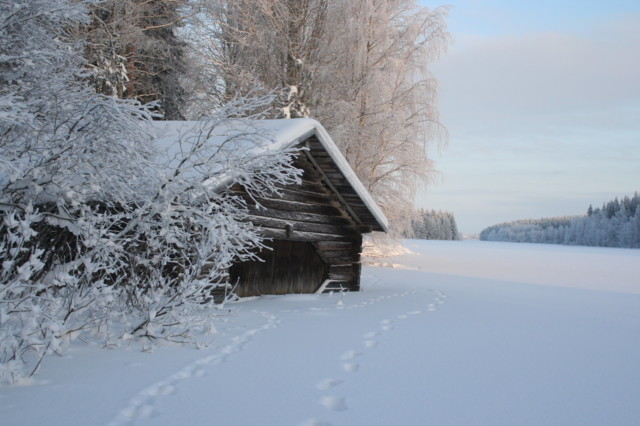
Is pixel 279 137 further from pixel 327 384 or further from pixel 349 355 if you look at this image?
pixel 327 384

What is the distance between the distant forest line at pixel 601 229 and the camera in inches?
2827

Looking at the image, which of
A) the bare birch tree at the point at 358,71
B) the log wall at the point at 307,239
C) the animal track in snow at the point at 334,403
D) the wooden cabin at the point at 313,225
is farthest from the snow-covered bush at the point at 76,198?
the bare birch tree at the point at 358,71

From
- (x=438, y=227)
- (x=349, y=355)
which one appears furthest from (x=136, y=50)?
(x=438, y=227)

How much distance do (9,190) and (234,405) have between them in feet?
9.86

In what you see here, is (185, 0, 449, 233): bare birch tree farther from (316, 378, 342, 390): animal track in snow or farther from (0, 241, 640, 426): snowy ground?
(316, 378, 342, 390): animal track in snow

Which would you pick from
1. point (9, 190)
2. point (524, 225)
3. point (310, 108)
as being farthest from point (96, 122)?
point (524, 225)

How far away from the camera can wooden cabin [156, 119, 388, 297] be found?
27.9 ft

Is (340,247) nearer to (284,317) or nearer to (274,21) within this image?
(284,317)

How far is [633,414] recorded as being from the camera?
145 inches

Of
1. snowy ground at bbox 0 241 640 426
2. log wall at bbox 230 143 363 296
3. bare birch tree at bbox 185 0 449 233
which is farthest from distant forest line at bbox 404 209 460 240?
snowy ground at bbox 0 241 640 426

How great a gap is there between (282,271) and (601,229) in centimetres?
8778

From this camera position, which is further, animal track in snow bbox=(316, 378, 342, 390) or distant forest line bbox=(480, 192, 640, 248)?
distant forest line bbox=(480, 192, 640, 248)

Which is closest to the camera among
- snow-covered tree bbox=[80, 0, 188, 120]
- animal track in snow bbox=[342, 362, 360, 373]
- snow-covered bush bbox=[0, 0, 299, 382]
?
snow-covered bush bbox=[0, 0, 299, 382]

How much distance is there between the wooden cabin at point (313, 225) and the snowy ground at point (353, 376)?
172cm
